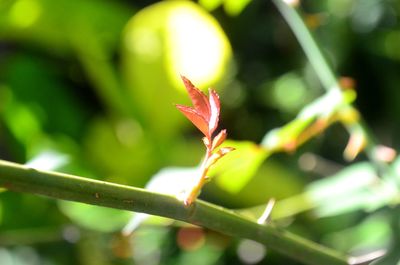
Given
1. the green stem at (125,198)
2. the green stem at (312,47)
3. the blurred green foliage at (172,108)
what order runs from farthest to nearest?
the blurred green foliage at (172,108), the green stem at (312,47), the green stem at (125,198)

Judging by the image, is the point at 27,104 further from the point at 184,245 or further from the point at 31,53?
the point at 184,245

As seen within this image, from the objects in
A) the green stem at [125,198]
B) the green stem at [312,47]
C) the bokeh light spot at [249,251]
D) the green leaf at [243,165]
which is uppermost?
the green stem at [312,47]

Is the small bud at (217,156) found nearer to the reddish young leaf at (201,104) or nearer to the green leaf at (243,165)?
the reddish young leaf at (201,104)

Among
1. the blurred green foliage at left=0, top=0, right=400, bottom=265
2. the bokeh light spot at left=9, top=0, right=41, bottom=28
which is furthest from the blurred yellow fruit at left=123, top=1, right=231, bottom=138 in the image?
the bokeh light spot at left=9, top=0, right=41, bottom=28

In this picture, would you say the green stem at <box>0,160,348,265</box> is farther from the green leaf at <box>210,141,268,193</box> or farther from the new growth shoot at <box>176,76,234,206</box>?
the green leaf at <box>210,141,268,193</box>

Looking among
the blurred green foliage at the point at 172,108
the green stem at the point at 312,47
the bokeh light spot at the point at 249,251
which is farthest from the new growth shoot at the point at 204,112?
the bokeh light spot at the point at 249,251

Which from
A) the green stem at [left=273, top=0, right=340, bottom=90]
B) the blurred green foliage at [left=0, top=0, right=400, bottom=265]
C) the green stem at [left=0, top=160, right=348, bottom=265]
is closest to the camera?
the green stem at [left=0, top=160, right=348, bottom=265]
